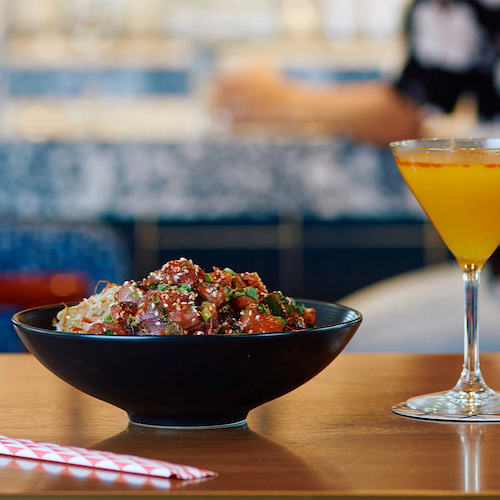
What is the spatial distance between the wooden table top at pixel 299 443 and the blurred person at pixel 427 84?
2183 millimetres

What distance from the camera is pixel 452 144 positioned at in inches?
32.9

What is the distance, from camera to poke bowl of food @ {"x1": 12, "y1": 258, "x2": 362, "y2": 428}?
2.27 ft

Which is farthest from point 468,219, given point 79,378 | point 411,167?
point 79,378

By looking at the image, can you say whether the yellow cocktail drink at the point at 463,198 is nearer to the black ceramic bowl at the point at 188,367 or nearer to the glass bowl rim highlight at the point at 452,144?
the glass bowl rim highlight at the point at 452,144

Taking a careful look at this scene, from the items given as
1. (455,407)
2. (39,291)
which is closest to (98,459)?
(455,407)

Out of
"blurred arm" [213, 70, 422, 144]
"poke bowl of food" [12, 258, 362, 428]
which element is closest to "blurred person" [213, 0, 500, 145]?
"blurred arm" [213, 70, 422, 144]

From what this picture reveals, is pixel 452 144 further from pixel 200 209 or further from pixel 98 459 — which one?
pixel 200 209

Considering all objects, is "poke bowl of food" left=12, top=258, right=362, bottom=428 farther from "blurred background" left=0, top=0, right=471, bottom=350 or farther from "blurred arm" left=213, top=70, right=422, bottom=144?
"blurred arm" left=213, top=70, right=422, bottom=144

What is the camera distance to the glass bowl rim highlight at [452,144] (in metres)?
0.81

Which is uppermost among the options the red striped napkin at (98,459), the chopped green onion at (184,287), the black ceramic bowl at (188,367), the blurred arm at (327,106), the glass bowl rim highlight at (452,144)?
the blurred arm at (327,106)

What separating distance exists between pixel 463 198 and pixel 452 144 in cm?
6

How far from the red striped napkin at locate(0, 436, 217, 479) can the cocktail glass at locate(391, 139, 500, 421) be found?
286mm

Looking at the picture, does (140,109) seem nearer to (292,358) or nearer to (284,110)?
(284,110)

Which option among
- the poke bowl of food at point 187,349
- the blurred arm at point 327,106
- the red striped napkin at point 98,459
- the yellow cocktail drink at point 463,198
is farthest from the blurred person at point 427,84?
the red striped napkin at point 98,459
